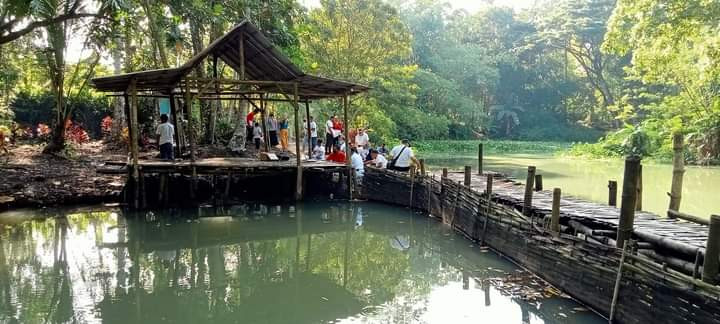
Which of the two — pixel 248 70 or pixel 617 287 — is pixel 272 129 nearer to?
pixel 248 70

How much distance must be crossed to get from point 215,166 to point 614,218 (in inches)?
326

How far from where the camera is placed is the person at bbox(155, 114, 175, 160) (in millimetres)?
13039

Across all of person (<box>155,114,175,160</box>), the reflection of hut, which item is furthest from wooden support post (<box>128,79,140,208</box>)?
the reflection of hut

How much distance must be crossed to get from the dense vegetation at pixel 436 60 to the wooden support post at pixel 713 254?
9233 millimetres

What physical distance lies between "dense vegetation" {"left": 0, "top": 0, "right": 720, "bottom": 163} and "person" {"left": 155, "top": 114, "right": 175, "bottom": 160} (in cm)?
193

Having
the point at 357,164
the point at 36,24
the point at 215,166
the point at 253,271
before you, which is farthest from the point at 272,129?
the point at 253,271

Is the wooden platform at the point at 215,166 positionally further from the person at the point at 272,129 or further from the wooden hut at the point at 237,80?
the person at the point at 272,129

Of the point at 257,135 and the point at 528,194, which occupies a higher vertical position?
the point at 257,135

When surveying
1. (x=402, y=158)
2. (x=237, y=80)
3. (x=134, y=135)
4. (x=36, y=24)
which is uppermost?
(x=36, y=24)

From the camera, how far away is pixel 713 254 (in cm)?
487

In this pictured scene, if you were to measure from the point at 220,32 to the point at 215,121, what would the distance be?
2886 millimetres

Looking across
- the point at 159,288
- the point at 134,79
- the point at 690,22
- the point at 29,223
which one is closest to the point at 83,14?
the point at 134,79

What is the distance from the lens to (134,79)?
11.7 m

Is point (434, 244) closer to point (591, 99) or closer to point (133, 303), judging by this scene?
point (133, 303)
